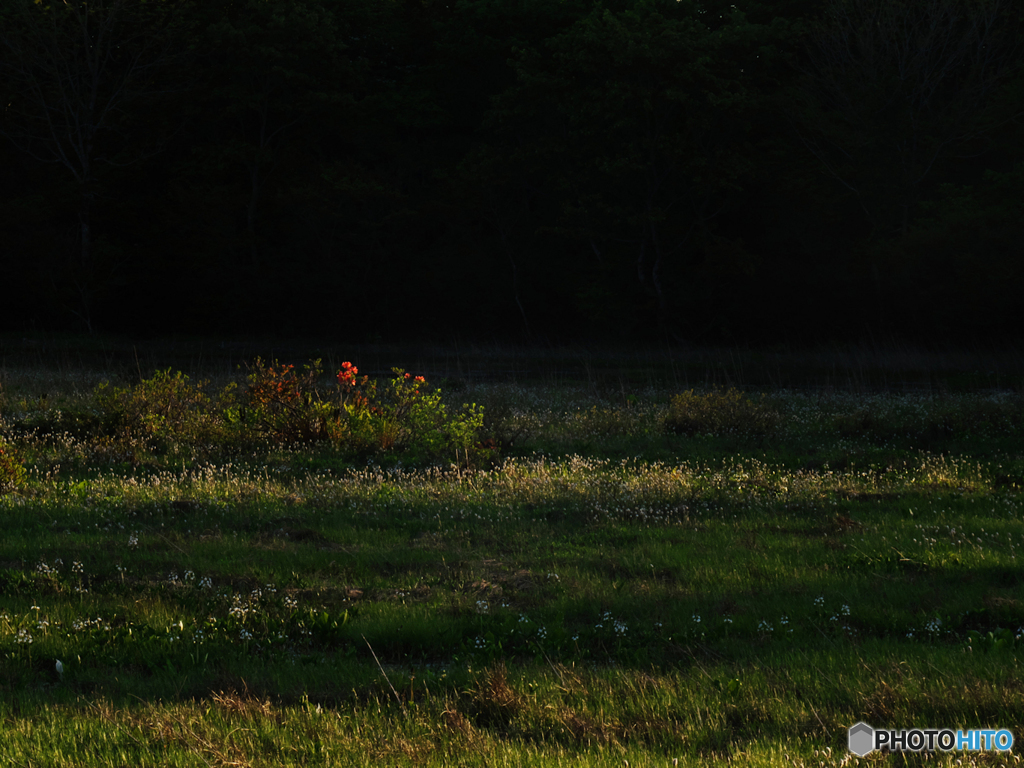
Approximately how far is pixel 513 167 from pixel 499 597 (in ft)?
121

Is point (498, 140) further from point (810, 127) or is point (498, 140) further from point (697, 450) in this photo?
point (697, 450)

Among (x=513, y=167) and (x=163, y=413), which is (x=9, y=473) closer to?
(x=163, y=413)

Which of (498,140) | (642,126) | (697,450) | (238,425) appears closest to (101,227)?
(498,140)

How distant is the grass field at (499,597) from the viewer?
3.83 meters

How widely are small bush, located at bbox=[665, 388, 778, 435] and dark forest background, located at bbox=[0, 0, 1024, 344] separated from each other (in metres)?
19.0

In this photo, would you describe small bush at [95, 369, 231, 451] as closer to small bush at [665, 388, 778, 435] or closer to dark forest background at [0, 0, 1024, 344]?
small bush at [665, 388, 778, 435]

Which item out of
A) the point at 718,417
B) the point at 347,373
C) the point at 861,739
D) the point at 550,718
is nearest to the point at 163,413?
the point at 347,373

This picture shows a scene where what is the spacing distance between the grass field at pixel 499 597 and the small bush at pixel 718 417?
766 millimetres

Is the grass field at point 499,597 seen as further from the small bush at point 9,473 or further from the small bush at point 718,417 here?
the small bush at point 718,417

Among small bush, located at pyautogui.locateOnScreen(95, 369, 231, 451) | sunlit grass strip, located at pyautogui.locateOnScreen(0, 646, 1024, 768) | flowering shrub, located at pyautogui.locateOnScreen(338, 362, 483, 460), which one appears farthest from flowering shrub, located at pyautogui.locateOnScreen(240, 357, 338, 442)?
sunlit grass strip, located at pyautogui.locateOnScreen(0, 646, 1024, 768)

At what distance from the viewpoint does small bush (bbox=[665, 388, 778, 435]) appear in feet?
44.4

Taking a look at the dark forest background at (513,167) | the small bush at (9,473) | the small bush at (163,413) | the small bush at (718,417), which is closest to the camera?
the small bush at (9,473)

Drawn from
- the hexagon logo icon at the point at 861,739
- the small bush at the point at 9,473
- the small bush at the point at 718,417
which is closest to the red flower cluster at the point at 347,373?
the small bush at the point at 9,473

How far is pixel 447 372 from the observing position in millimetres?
23297
